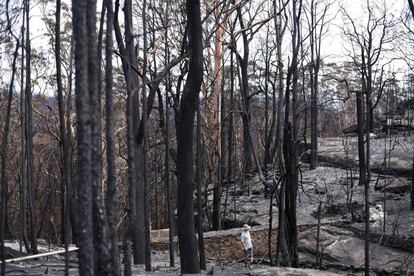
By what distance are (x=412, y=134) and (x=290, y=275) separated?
22693 millimetres

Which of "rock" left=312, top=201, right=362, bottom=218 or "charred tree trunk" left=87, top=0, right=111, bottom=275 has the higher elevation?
"charred tree trunk" left=87, top=0, right=111, bottom=275

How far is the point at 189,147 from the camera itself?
33.9 feet

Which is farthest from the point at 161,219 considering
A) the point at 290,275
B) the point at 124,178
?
the point at 290,275

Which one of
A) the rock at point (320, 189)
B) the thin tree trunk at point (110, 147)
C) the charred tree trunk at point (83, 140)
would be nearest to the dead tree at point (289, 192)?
the thin tree trunk at point (110, 147)

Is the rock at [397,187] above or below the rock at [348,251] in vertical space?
above

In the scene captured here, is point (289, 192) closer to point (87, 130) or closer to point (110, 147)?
point (110, 147)

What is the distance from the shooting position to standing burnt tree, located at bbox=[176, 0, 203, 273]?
9.98 m

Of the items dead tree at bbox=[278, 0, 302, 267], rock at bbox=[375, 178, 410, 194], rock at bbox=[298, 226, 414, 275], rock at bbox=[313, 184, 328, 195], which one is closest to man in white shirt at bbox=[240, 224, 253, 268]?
dead tree at bbox=[278, 0, 302, 267]

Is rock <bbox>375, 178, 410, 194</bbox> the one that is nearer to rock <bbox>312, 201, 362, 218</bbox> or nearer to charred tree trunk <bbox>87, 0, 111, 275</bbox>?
rock <bbox>312, 201, 362, 218</bbox>

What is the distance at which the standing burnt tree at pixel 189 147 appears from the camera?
9977 mm

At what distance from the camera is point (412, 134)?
31.4 m

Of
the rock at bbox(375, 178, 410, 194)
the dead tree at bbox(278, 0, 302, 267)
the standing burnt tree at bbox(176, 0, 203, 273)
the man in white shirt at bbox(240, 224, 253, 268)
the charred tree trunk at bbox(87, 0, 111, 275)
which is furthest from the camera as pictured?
the rock at bbox(375, 178, 410, 194)

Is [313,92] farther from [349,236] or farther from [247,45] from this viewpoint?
[349,236]

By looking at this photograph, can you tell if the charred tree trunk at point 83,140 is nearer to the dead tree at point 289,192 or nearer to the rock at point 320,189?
the dead tree at point 289,192
